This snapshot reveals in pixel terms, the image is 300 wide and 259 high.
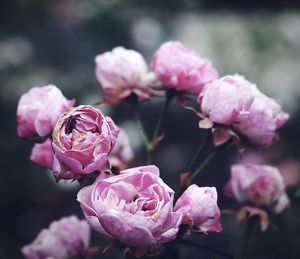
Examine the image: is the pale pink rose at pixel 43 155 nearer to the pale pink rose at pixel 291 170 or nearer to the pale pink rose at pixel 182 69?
the pale pink rose at pixel 182 69

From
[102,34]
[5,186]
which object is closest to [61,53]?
[102,34]

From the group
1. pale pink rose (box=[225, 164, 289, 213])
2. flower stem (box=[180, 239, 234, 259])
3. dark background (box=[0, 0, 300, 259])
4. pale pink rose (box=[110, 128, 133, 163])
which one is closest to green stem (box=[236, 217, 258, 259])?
pale pink rose (box=[225, 164, 289, 213])

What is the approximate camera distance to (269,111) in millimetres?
1008

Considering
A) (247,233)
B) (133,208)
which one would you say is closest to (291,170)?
(247,233)

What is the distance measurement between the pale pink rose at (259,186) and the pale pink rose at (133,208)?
1.02 ft

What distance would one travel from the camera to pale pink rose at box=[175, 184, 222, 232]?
87cm

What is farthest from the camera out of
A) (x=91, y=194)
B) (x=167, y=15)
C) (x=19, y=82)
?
(x=167, y=15)

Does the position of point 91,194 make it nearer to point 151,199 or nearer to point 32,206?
point 151,199

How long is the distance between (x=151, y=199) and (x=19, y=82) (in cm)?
Result: 250

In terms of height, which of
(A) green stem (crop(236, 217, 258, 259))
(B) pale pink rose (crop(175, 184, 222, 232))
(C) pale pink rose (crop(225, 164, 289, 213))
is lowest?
(A) green stem (crop(236, 217, 258, 259))

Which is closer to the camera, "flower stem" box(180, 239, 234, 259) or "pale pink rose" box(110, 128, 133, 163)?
"flower stem" box(180, 239, 234, 259)

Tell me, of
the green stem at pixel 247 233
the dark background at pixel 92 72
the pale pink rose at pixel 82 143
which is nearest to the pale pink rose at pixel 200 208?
the pale pink rose at pixel 82 143

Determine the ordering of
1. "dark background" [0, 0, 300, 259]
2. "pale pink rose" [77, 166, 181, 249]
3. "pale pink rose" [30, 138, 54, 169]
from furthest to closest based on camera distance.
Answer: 1. "dark background" [0, 0, 300, 259]
2. "pale pink rose" [30, 138, 54, 169]
3. "pale pink rose" [77, 166, 181, 249]

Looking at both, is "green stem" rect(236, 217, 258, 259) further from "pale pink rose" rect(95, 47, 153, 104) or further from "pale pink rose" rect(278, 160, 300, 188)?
"pale pink rose" rect(278, 160, 300, 188)
